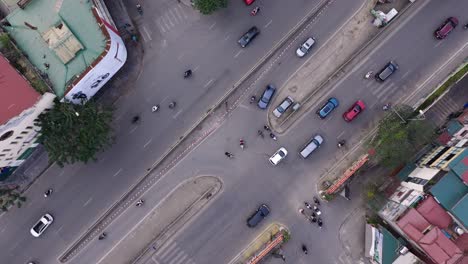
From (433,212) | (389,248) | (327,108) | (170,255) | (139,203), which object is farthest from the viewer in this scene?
(139,203)

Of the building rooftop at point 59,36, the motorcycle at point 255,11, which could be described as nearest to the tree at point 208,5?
the motorcycle at point 255,11

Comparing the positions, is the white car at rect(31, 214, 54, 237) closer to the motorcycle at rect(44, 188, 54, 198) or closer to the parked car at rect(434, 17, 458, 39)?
the motorcycle at rect(44, 188, 54, 198)

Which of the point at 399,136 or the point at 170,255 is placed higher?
the point at 170,255

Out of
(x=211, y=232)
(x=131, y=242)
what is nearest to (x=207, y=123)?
(x=211, y=232)

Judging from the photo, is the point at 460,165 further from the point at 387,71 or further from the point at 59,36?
the point at 59,36

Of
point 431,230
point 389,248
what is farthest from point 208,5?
point 389,248

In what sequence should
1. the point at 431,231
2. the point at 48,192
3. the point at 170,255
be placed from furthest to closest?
the point at 170,255, the point at 48,192, the point at 431,231

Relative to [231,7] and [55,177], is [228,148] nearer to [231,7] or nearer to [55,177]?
[231,7]
